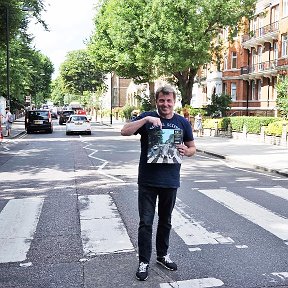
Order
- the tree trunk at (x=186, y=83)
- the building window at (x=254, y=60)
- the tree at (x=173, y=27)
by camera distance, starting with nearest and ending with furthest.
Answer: the tree at (x=173, y=27) < the tree trunk at (x=186, y=83) < the building window at (x=254, y=60)

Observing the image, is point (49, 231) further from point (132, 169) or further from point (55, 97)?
point (55, 97)

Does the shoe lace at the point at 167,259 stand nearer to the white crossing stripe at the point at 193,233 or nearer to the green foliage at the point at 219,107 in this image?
the white crossing stripe at the point at 193,233

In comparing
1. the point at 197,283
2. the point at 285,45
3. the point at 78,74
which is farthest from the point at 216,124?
the point at 78,74

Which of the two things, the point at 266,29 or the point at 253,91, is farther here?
the point at 253,91

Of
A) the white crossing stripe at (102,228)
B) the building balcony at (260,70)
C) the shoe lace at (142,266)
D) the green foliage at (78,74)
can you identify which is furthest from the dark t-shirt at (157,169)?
the green foliage at (78,74)

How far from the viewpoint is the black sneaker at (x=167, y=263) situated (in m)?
4.73

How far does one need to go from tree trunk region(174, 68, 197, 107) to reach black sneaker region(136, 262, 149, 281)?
1337 inches

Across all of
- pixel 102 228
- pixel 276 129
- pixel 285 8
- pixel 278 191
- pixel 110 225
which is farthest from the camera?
pixel 285 8

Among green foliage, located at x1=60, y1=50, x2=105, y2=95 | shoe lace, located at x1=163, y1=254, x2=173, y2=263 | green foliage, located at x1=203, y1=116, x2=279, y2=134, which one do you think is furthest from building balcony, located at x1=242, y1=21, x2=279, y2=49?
green foliage, located at x1=60, y1=50, x2=105, y2=95

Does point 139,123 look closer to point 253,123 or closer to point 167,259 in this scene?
point 167,259

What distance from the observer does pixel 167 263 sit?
15.7 ft

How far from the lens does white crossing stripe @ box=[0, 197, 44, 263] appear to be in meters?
5.41

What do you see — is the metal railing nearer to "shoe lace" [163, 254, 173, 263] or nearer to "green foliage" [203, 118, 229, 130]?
"green foliage" [203, 118, 229, 130]

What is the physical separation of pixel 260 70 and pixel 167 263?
41.1m
